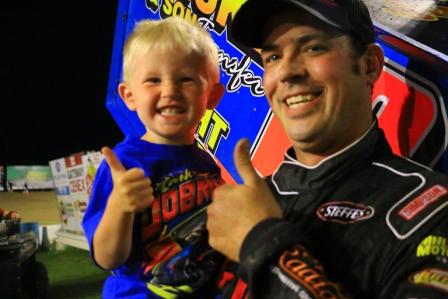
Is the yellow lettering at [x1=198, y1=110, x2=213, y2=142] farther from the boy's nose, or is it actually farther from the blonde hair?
the boy's nose

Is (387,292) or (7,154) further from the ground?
(387,292)

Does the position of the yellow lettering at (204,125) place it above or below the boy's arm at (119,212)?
below

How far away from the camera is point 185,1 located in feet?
7.78

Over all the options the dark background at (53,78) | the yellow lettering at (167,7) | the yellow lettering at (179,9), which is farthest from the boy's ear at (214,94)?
the dark background at (53,78)

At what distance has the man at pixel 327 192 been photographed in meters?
0.86

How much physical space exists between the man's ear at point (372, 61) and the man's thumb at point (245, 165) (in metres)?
0.39

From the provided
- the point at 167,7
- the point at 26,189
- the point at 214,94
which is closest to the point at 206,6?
the point at 167,7

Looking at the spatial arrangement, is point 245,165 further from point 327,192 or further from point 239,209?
point 327,192

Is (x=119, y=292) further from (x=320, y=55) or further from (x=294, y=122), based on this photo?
(x=320, y=55)

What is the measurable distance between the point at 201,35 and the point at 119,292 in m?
0.74

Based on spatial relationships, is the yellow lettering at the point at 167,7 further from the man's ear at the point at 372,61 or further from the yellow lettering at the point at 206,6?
the man's ear at the point at 372,61

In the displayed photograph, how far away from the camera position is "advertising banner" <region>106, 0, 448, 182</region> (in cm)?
132

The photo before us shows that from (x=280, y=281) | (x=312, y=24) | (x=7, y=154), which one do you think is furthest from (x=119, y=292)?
(x=7, y=154)

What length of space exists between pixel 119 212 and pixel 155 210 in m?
0.16
